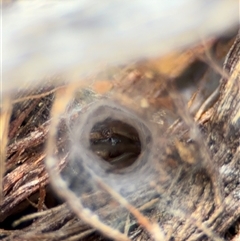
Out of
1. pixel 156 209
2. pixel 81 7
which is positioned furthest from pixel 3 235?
pixel 81 7

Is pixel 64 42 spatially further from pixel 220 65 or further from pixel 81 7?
pixel 220 65

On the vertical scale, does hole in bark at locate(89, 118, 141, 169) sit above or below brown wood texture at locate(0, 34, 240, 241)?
above

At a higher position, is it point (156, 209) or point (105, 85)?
point (105, 85)

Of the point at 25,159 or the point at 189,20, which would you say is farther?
the point at 25,159

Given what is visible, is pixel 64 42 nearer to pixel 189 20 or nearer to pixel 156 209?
pixel 189 20

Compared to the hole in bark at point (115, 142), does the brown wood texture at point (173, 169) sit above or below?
below

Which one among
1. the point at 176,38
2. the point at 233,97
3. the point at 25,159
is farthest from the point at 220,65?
the point at 25,159
